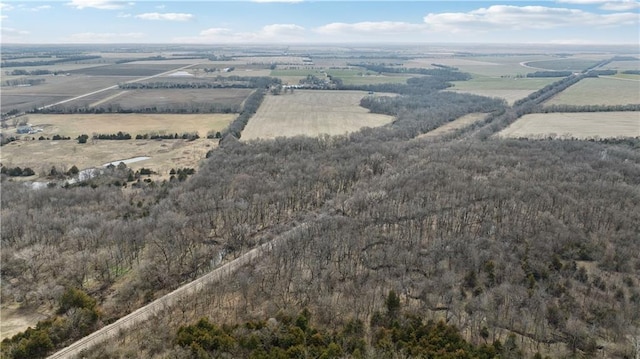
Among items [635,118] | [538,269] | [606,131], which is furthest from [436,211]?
[635,118]

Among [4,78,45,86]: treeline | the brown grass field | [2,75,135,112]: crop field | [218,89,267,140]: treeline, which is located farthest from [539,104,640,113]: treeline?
[4,78,45,86]: treeline

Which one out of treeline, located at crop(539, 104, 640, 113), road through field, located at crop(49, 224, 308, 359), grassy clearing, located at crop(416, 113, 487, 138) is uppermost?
treeline, located at crop(539, 104, 640, 113)

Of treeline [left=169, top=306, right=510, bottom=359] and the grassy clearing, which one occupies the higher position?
the grassy clearing

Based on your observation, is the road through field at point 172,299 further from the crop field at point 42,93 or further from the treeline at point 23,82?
the treeline at point 23,82

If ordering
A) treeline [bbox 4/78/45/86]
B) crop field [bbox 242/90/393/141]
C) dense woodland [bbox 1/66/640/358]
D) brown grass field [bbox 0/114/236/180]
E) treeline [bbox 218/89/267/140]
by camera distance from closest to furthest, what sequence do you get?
1. dense woodland [bbox 1/66/640/358]
2. brown grass field [bbox 0/114/236/180]
3. treeline [bbox 218/89/267/140]
4. crop field [bbox 242/90/393/141]
5. treeline [bbox 4/78/45/86]

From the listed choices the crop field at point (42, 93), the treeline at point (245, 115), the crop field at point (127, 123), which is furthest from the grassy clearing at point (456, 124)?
the crop field at point (42, 93)

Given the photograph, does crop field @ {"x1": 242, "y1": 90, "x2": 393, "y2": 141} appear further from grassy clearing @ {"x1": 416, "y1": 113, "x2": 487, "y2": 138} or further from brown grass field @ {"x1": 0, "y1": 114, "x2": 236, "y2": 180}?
grassy clearing @ {"x1": 416, "y1": 113, "x2": 487, "y2": 138}
